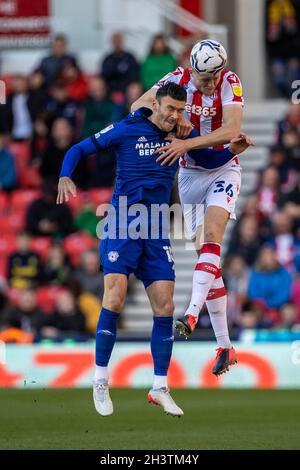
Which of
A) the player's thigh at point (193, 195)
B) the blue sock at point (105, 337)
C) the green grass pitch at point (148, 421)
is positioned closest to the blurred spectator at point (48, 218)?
the green grass pitch at point (148, 421)

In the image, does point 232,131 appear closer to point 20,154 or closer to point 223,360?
point 223,360

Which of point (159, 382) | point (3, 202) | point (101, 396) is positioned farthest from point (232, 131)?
point (3, 202)

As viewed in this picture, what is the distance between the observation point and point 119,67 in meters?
23.9

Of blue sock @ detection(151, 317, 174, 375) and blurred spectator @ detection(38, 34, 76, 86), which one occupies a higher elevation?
blurred spectator @ detection(38, 34, 76, 86)

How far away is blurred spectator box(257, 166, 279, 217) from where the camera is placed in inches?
875

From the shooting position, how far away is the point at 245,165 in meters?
24.4

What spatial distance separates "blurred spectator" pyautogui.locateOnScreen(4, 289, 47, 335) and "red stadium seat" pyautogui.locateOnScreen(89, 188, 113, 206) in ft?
7.16

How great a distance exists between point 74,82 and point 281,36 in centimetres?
384

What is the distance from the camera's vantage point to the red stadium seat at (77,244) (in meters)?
22.6

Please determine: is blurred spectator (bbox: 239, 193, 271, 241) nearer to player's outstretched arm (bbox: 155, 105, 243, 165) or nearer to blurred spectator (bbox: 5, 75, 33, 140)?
blurred spectator (bbox: 5, 75, 33, 140)

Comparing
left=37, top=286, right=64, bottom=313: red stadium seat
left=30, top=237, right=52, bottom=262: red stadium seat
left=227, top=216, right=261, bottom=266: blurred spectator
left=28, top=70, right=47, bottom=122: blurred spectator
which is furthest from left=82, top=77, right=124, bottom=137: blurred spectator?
left=227, top=216, right=261, bottom=266: blurred spectator

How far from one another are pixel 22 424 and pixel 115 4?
40.2ft

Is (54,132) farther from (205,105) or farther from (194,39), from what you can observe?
(205,105)
